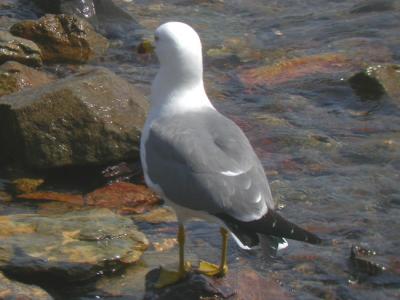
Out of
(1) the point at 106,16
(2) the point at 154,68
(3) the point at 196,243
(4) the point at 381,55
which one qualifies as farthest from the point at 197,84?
(1) the point at 106,16

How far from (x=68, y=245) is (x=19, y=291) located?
0.55 metres

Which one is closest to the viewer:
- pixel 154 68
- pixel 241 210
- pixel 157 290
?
pixel 241 210

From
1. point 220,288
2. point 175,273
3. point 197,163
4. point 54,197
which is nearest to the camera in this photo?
point 197,163

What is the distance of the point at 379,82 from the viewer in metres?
9.13

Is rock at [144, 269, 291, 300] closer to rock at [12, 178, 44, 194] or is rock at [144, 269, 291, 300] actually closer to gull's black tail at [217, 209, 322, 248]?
gull's black tail at [217, 209, 322, 248]

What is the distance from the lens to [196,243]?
6230 mm

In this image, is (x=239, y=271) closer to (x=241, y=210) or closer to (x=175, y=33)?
(x=241, y=210)

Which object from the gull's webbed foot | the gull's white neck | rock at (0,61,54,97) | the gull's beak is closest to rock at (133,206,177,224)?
the gull's webbed foot

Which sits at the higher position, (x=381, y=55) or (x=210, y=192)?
(x=210, y=192)

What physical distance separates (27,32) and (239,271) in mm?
5456

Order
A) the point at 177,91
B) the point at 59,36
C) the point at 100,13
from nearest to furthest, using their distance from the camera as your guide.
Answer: the point at 177,91
the point at 59,36
the point at 100,13

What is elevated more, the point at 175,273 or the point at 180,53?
the point at 180,53

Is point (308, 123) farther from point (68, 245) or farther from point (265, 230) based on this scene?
point (265, 230)

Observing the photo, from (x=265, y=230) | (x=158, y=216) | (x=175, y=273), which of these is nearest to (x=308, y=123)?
(x=158, y=216)
